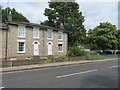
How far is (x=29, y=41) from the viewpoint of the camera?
3653 cm

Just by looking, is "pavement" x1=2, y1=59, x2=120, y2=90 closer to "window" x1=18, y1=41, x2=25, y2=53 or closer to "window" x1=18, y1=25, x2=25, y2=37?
"window" x1=18, y1=41, x2=25, y2=53

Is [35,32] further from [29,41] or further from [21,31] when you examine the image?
[21,31]

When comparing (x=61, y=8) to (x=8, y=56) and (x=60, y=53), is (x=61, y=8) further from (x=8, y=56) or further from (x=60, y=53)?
(x=8, y=56)

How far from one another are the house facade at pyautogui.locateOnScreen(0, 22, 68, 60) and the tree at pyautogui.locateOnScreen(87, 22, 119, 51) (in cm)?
2087

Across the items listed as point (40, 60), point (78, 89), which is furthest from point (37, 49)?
point (78, 89)

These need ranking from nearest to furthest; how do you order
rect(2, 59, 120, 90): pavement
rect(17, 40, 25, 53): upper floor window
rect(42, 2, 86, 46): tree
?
rect(2, 59, 120, 90): pavement
rect(17, 40, 25, 53): upper floor window
rect(42, 2, 86, 46): tree

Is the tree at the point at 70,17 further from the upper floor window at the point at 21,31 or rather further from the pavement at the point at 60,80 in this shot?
the pavement at the point at 60,80

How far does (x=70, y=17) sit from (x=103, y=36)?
1217 centimetres

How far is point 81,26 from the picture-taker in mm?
57031

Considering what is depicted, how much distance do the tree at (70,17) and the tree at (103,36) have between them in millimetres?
7124

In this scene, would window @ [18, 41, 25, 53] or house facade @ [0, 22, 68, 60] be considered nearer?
house facade @ [0, 22, 68, 60]

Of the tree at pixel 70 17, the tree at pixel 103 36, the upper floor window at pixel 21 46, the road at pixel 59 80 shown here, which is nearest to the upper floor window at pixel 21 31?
the upper floor window at pixel 21 46

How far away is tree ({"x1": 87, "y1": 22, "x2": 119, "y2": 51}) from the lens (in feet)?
202

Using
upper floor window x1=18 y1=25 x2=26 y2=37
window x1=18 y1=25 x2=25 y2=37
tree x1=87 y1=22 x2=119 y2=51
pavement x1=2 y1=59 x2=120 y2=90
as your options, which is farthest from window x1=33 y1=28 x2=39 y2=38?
tree x1=87 y1=22 x2=119 y2=51
